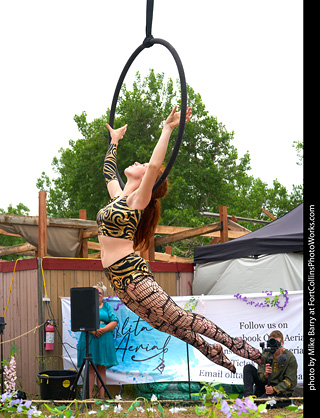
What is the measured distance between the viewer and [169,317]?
11.9ft

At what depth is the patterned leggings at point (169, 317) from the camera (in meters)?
3.59

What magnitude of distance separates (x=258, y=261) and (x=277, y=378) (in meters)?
2.84

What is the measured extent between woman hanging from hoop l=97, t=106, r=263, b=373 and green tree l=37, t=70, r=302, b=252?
64.9 feet

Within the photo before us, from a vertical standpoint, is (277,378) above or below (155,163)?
below

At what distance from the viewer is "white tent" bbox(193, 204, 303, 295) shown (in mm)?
8875

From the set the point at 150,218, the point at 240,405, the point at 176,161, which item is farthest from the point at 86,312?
the point at 176,161

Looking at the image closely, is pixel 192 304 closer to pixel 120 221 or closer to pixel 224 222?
pixel 224 222

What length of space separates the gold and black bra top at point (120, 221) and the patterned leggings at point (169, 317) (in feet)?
1.00

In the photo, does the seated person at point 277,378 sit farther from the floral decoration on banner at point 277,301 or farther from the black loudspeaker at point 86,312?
the black loudspeaker at point 86,312

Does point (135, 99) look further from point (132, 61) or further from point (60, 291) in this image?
point (132, 61)

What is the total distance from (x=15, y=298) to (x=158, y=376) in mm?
2710

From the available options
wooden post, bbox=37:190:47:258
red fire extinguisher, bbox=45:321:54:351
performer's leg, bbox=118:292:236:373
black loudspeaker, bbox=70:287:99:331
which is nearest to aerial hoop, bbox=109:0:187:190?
performer's leg, bbox=118:292:236:373

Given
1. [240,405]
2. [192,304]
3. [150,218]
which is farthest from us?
[192,304]
